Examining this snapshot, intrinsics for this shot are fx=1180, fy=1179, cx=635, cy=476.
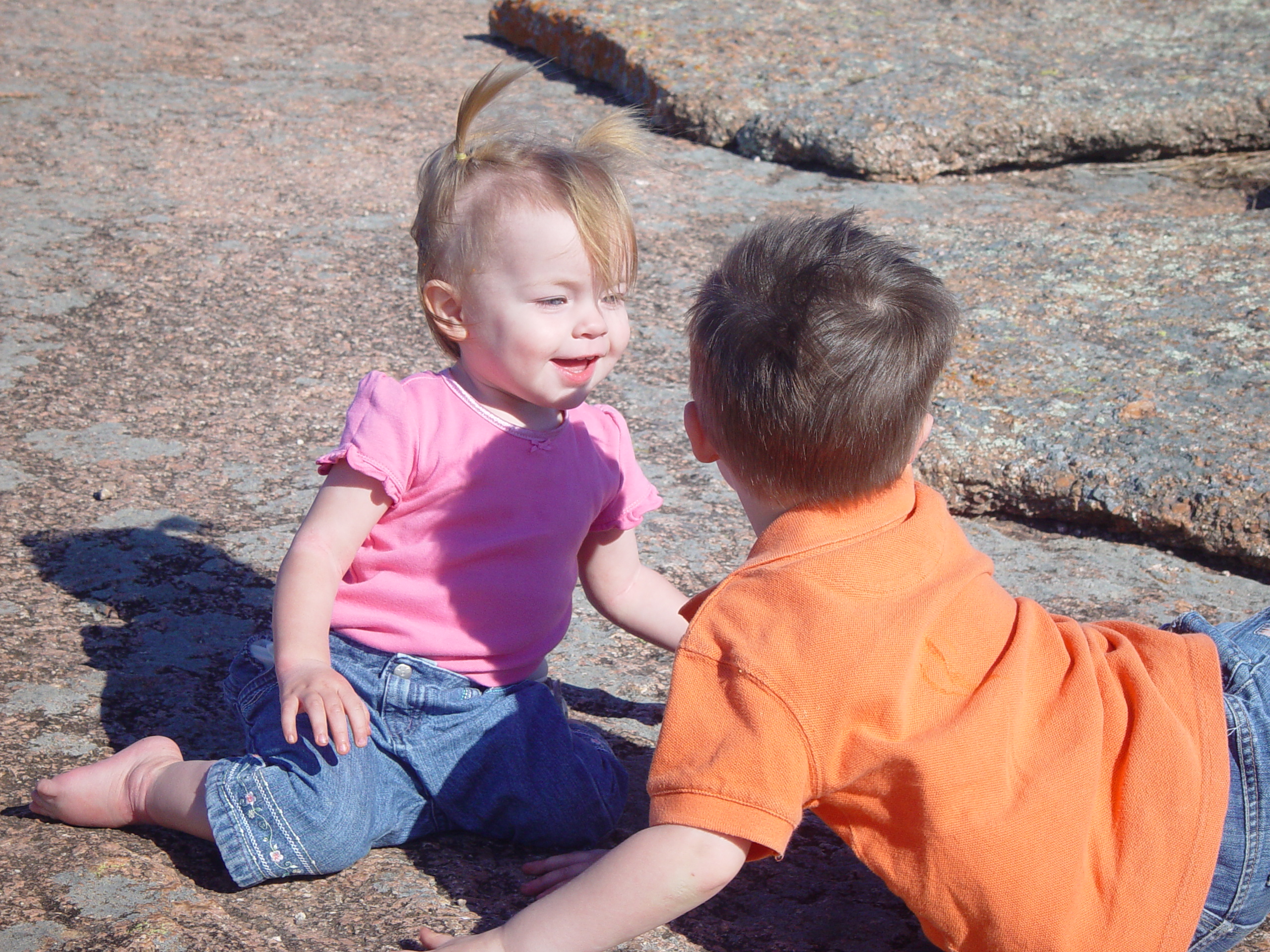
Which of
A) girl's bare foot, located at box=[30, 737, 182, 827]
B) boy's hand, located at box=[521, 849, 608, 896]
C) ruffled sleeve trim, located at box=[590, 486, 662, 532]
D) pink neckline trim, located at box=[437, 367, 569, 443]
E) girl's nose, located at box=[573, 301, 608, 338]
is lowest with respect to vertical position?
boy's hand, located at box=[521, 849, 608, 896]

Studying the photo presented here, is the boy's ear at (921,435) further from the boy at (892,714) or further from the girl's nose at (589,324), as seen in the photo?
the girl's nose at (589,324)

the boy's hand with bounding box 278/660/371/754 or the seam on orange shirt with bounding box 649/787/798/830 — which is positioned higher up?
the seam on orange shirt with bounding box 649/787/798/830

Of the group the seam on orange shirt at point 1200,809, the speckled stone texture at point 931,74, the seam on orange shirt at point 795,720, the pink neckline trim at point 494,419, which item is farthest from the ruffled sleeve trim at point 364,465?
the speckled stone texture at point 931,74

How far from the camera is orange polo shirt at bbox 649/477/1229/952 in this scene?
1232 mm

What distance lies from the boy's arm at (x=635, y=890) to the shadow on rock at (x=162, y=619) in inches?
26.7

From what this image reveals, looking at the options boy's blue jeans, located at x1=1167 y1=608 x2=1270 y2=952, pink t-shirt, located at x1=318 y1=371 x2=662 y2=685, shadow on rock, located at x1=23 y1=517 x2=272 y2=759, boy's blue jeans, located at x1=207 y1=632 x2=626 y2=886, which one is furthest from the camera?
shadow on rock, located at x1=23 y1=517 x2=272 y2=759

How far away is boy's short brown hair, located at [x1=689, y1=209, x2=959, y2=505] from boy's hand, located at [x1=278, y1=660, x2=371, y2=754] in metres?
0.55

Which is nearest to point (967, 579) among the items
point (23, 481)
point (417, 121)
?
point (23, 481)

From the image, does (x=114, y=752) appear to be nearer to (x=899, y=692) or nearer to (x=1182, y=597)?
(x=899, y=692)

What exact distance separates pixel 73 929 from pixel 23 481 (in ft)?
3.77

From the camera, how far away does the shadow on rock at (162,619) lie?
1.77m

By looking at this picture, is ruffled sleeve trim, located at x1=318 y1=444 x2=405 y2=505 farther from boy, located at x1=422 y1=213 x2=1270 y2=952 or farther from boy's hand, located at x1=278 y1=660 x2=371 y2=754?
boy, located at x1=422 y1=213 x2=1270 y2=952

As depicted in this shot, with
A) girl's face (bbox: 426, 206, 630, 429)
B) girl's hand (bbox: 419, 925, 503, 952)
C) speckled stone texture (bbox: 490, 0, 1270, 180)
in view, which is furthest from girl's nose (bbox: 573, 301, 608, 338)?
speckled stone texture (bbox: 490, 0, 1270, 180)

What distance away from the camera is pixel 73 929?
52.5 inches
